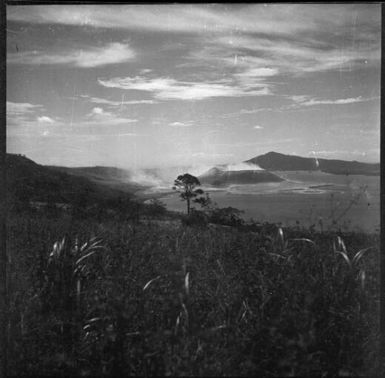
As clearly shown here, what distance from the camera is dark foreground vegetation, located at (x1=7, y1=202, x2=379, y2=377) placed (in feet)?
9.69

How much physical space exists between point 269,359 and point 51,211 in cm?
195

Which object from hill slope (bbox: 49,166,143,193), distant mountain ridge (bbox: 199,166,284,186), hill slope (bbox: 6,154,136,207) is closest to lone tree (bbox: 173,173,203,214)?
distant mountain ridge (bbox: 199,166,284,186)

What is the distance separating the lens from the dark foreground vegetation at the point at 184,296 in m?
2.95

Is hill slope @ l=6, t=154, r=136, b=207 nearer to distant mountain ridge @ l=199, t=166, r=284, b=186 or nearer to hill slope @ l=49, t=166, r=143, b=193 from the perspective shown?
hill slope @ l=49, t=166, r=143, b=193

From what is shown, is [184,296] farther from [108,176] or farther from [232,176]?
[108,176]

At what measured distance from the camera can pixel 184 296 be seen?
120 inches

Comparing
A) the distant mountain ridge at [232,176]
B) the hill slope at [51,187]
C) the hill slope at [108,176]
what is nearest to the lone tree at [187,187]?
the distant mountain ridge at [232,176]

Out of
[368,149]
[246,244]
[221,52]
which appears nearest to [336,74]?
[368,149]

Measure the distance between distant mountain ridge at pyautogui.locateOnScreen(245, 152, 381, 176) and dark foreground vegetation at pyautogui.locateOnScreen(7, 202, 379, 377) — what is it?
0.48 metres

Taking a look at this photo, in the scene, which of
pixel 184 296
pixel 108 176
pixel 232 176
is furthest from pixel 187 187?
pixel 184 296

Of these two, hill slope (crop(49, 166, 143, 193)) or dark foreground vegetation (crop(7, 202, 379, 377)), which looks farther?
hill slope (crop(49, 166, 143, 193))

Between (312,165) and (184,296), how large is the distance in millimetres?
1383

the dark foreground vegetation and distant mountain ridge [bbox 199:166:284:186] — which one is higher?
distant mountain ridge [bbox 199:166:284:186]

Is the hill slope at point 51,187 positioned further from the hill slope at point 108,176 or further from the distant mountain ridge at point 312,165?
the distant mountain ridge at point 312,165
